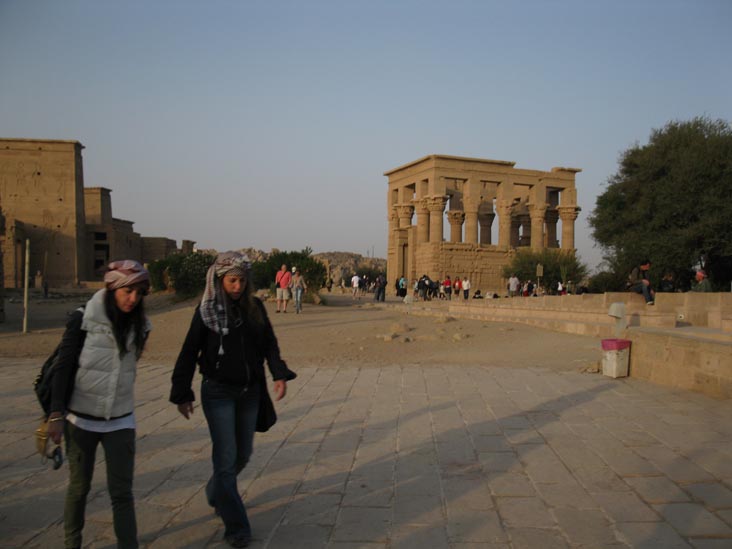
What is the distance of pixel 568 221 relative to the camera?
121 feet

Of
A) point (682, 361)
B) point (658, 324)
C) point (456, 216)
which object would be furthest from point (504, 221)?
point (682, 361)

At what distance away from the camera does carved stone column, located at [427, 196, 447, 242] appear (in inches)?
1287

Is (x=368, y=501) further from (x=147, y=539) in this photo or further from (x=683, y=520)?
(x=683, y=520)

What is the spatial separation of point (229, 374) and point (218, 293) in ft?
1.47

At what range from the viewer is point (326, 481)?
420 centimetres

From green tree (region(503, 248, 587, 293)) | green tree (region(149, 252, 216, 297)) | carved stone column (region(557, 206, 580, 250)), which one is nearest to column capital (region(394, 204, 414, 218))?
green tree (region(503, 248, 587, 293))

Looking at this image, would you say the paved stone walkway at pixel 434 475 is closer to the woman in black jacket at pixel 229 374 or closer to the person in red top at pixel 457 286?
the woman in black jacket at pixel 229 374

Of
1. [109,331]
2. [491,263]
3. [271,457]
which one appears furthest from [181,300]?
[109,331]

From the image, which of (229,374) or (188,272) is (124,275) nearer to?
(229,374)

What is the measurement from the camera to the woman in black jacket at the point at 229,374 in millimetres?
3172

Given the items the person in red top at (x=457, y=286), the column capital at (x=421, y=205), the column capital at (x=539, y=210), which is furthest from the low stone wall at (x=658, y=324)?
the column capital at (x=539, y=210)

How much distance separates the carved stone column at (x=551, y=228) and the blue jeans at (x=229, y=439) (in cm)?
3714

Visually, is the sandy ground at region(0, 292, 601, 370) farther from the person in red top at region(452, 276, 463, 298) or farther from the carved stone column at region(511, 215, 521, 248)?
the carved stone column at region(511, 215, 521, 248)

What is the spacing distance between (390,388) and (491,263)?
28.1m
